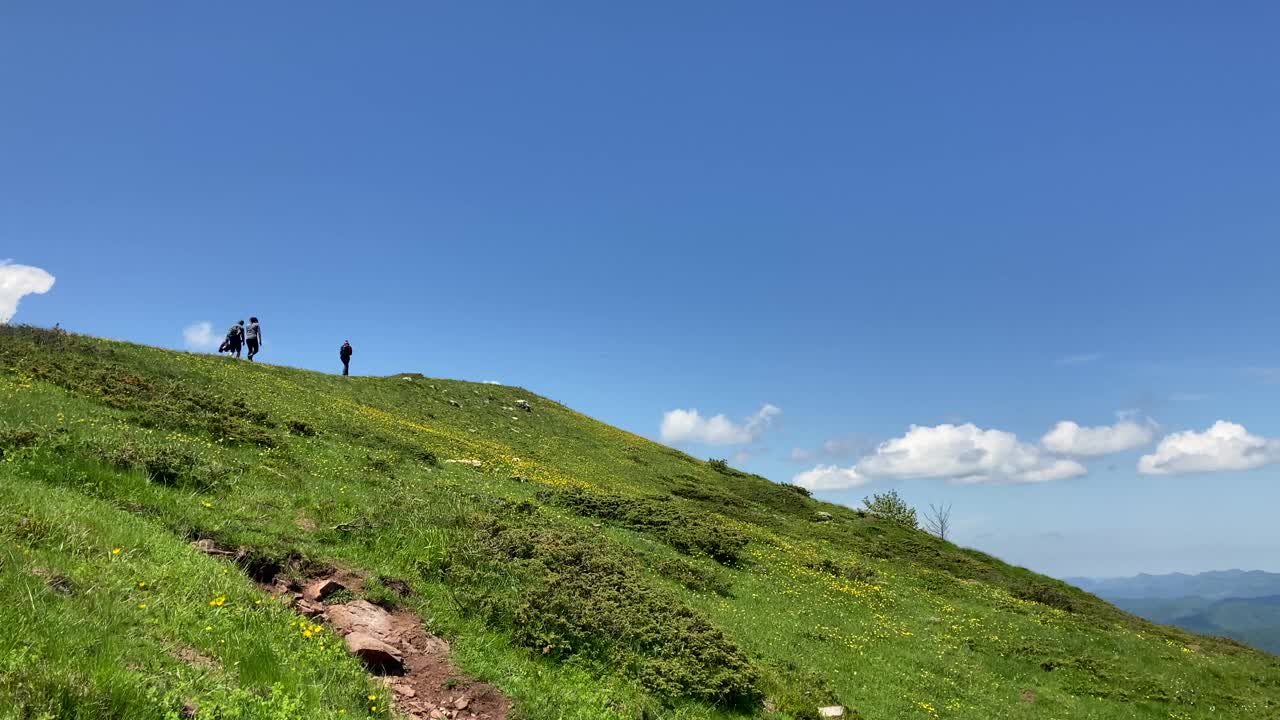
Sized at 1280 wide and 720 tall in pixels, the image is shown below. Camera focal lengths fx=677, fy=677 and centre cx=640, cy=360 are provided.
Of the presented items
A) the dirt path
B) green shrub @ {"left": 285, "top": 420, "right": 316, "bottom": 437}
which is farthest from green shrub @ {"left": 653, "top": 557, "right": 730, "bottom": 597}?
green shrub @ {"left": 285, "top": 420, "right": 316, "bottom": 437}

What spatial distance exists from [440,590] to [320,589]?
2855 millimetres

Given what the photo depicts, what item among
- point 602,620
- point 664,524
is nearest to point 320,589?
point 602,620

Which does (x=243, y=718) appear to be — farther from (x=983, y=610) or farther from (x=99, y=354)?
(x=983, y=610)

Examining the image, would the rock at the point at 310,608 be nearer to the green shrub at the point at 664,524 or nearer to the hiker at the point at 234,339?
the green shrub at the point at 664,524

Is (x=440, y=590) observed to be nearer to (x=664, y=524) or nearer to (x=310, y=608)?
(x=310, y=608)

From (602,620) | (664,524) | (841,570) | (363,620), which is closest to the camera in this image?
(363,620)

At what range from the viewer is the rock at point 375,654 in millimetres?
11906

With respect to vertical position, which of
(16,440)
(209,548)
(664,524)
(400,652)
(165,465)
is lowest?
(400,652)

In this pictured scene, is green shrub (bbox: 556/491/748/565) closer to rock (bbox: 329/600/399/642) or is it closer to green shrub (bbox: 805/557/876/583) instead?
green shrub (bbox: 805/557/876/583)

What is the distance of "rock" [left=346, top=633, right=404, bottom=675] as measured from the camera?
469 inches

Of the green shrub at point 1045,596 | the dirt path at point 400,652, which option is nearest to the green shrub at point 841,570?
the green shrub at point 1045,596

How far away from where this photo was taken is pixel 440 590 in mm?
15961

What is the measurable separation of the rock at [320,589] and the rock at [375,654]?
1.79m

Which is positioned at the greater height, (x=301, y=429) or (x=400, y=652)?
(x=301, y=429)
